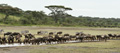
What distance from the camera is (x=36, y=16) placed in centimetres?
10562

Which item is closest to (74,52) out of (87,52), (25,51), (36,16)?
(87,52)

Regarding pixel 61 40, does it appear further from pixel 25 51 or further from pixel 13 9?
pixel 13 9

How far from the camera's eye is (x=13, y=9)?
92000mm

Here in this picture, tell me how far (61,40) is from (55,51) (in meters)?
8.86

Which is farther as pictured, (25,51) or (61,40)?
(61,40)

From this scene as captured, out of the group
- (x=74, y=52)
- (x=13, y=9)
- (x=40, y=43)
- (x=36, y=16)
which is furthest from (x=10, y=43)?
(x=36, y=16)

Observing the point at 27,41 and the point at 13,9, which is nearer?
the point at 27,41

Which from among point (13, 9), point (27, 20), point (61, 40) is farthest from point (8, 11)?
point (61, 40)

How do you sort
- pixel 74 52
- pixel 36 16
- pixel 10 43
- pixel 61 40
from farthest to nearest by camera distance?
pixel 36 16
pixel 61 40
pixel 10 43
pixel 74 52

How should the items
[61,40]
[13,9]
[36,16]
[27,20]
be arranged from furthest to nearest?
[36,16] → [13,9] → [27,20] → [61,40]

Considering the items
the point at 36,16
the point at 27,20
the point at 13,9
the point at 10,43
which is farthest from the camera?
the point at 36,16

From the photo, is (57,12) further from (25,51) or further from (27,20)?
(25,51)

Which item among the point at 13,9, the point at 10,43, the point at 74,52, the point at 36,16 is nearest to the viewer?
the point at 74,52

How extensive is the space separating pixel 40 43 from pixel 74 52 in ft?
26.9
